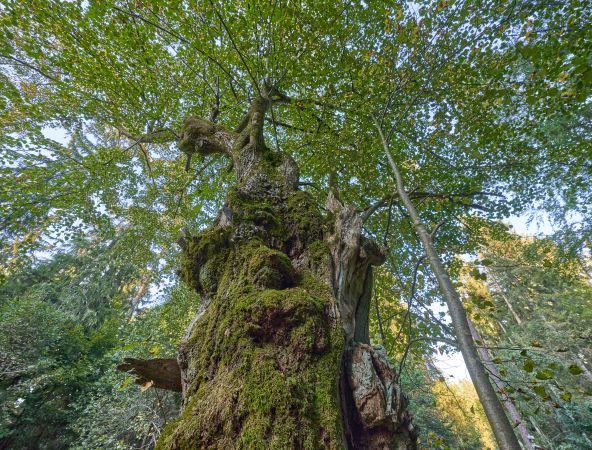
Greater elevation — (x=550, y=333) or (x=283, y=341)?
(x=550, y=333)

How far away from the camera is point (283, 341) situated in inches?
65.2

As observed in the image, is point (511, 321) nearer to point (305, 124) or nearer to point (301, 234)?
point (305, 124)

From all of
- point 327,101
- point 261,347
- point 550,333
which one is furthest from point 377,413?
point 550,333

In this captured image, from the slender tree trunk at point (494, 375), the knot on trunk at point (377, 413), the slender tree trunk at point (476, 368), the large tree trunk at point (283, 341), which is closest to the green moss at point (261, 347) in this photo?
the large tree trunk at point (283, 341)

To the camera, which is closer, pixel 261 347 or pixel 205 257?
pixel 261 347

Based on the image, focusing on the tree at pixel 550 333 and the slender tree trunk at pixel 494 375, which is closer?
the slender tree trunk at pixel 494 375

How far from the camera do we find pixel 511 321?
2000 cm

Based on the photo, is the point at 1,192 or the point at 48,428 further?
Result: the point at 48,428

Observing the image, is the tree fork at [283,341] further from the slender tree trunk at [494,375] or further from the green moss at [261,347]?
the slender tree trunk at [494,375]

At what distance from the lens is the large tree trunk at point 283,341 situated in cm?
132

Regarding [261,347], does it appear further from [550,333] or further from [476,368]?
[550,333]

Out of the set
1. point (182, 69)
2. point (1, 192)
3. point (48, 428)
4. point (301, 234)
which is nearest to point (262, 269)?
point (301, 234)

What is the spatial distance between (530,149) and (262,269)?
5.80 metres

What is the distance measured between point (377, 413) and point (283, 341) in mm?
695
